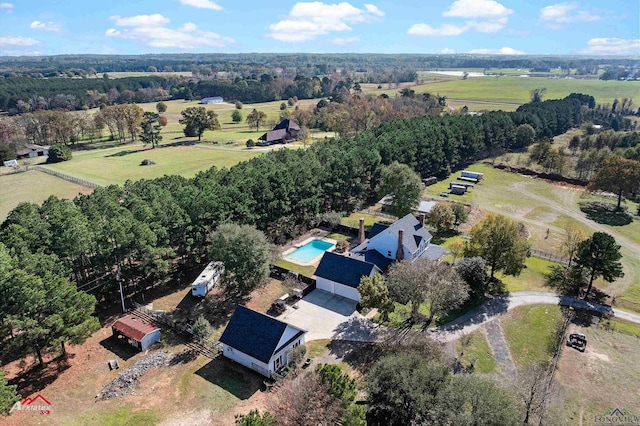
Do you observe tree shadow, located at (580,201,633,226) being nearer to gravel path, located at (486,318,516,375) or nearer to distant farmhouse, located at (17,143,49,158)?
gravel path, located at (486,318,516,375)

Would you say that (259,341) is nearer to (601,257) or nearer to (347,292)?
(347,292)

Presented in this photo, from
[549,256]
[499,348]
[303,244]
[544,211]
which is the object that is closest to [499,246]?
[499,348]

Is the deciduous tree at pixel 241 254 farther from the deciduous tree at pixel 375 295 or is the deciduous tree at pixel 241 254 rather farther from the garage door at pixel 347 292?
the deciduous tree at pixel 375 295

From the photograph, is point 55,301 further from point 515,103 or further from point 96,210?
point 515,103

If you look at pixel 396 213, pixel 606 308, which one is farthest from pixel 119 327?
pixel 606 308

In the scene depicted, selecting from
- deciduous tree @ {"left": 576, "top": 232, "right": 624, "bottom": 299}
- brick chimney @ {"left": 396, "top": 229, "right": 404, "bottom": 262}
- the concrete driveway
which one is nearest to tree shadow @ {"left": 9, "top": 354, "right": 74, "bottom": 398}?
the concrete driveway
